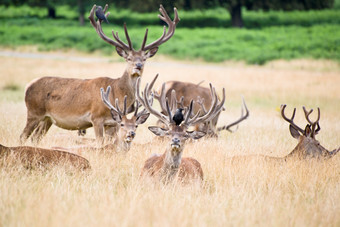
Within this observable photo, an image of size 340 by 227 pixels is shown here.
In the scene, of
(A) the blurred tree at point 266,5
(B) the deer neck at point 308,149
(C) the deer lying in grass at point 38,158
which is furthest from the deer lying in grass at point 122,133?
(A) the blurred tree at point 266,5

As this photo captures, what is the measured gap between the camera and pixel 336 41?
35.2 m

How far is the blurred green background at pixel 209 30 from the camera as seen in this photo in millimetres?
33562

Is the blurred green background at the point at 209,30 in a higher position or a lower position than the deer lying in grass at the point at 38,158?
higher

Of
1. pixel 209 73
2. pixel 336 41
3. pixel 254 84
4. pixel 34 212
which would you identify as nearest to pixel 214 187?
pixel 34 212

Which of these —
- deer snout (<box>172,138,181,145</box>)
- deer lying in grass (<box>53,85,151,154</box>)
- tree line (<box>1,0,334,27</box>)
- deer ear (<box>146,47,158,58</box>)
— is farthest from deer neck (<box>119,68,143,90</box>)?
tree line (<box>1,0,334,27</box>)

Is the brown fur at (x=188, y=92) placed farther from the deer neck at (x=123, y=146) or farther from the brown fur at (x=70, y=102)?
the deer neck at (x=123, y=146)

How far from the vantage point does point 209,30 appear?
41469mm

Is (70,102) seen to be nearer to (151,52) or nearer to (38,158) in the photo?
(151,52)

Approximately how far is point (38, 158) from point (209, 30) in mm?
35759

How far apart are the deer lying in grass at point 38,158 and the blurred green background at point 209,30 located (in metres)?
24.4

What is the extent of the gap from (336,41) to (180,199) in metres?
31.8

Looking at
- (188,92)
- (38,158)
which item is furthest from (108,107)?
(188,92)

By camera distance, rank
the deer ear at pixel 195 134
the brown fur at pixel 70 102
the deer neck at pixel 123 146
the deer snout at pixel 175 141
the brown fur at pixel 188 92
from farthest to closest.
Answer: the brown fur at pixel 188 92 < the brown fur at pixel 70 102 < the deer neck at pixel 123 146 < the deer ear at pixel 195 134 < the deer snout at pixel 175 141

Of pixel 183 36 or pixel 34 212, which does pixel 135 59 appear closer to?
pixel 34 212
